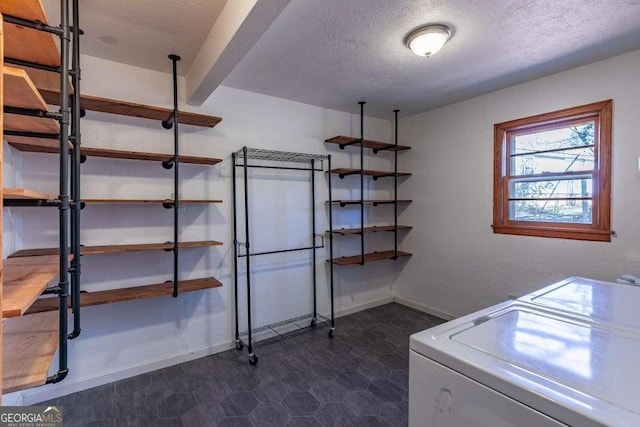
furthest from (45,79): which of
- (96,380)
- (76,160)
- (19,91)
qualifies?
(96,380)

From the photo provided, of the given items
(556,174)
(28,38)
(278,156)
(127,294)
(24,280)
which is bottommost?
(127,294)

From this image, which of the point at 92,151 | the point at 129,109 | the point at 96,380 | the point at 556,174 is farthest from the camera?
the point at 556,174

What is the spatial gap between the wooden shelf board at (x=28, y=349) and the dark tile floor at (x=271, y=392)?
0.79m

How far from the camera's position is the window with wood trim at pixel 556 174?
236cm

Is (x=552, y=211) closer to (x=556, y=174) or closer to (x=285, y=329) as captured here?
(x=556, y=174)

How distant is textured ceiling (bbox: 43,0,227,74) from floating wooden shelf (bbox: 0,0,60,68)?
560mm

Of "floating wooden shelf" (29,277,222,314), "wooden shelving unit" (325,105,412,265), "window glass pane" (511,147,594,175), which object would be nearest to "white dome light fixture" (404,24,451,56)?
"wooden shelving unit" (325,105,412,265)

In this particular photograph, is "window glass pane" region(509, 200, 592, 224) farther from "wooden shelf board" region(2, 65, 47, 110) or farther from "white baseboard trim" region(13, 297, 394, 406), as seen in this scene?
"wooden shelf board" region(2, 65, 47, 110)

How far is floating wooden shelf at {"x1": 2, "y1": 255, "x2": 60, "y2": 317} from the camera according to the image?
0.91 meters

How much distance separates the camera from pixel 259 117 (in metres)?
2.92

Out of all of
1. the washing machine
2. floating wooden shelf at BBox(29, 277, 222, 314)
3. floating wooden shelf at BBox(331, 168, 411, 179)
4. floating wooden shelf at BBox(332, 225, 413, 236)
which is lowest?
floating wooden shelf at BBox(29, 277, 222, 314)

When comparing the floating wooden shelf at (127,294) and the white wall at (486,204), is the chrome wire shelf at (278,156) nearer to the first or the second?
the floating wooden shelf at (127,294)

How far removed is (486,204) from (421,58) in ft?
5.22

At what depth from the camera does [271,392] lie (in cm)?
214
